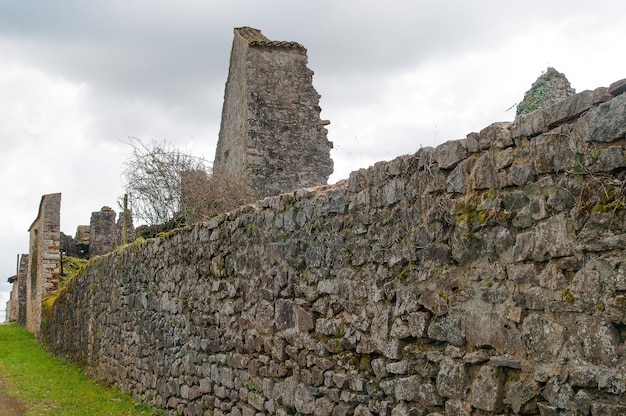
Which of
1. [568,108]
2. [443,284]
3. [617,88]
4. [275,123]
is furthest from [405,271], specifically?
[275,123]

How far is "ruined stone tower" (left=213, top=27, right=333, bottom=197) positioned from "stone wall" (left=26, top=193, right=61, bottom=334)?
36.0 feet

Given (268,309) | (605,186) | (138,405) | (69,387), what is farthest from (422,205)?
(69,387)

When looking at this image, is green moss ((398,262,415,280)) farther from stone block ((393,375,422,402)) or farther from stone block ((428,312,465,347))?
stone block ((393,375,422,402))

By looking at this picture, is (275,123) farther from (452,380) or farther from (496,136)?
(452,380)

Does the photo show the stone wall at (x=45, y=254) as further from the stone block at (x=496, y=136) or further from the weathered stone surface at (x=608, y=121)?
the weathered stone surface at (x=608, y=121)

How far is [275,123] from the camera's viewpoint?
1380cm

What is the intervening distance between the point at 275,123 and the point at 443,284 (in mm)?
10013

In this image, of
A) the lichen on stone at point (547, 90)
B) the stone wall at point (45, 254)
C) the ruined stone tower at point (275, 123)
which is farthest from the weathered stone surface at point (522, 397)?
the stone wall at point (45, 254)

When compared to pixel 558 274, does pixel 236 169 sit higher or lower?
higher

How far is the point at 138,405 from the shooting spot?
32.3 ft

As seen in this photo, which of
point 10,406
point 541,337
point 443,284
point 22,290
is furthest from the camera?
point 22,290

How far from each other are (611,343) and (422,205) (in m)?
1.66

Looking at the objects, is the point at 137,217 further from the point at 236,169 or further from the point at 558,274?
the point at 558,274

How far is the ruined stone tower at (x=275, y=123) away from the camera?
1345cm
